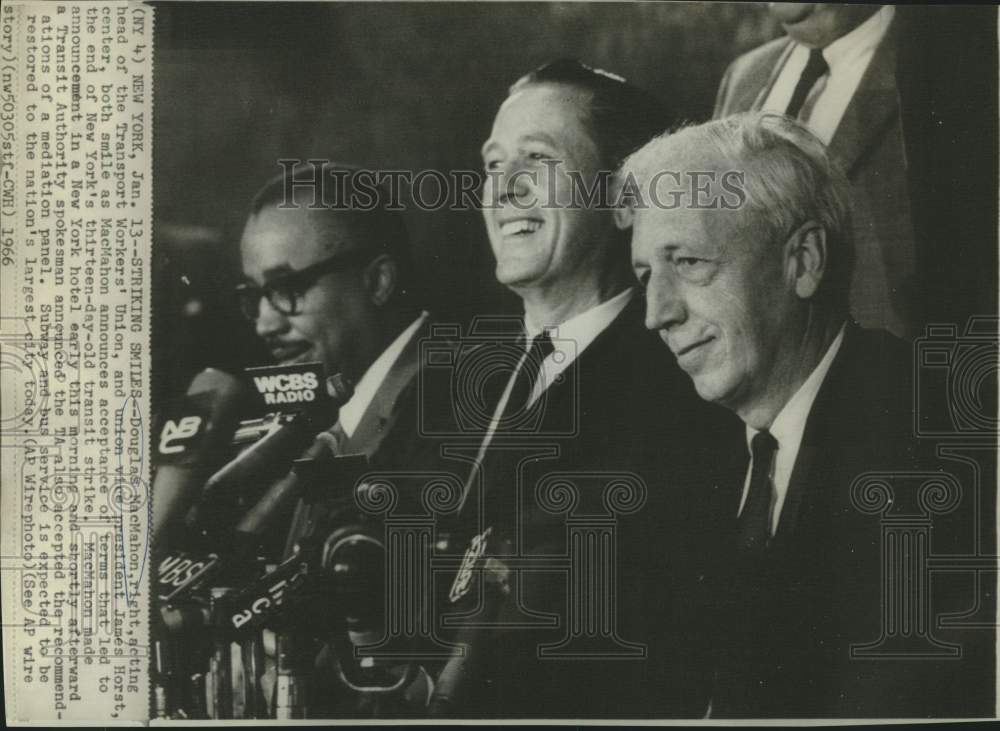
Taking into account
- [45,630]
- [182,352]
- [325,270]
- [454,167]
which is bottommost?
[45,630]

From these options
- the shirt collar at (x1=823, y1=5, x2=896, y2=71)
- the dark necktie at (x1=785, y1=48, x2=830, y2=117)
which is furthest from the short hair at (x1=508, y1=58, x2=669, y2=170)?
the shirt collar at (x1=823, y1=5, x2=896, y2=71)

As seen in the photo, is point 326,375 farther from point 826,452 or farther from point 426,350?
point 826,452

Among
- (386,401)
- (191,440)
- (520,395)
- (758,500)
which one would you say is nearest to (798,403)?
(758,500)

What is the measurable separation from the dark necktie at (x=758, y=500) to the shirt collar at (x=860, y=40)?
0.74m

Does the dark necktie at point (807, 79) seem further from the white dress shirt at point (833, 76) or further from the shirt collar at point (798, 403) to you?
the shirt collar at point (798, 403)

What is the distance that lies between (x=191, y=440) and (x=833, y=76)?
1.42 meters

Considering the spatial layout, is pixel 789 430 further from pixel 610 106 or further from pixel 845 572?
pixel 610 106

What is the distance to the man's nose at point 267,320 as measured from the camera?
1.52m

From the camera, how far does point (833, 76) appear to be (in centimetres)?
153

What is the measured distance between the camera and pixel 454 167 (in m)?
1.52

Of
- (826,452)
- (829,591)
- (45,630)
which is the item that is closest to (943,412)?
(826,452)

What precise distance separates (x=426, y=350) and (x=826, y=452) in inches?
31.2

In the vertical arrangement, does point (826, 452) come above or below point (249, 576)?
above

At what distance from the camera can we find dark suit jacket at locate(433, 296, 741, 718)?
1511 millimetres
